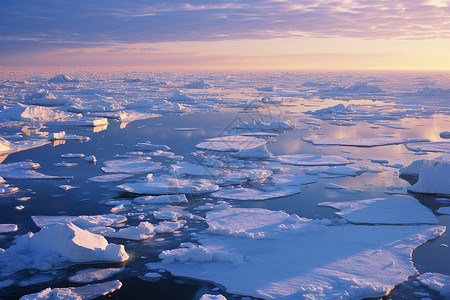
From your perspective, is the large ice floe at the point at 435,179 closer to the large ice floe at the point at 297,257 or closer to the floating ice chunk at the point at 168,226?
the large ice floe at the point at 297,257

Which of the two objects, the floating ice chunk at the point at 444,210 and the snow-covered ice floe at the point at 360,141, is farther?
the snow-covered ice floe at the point at 360,141

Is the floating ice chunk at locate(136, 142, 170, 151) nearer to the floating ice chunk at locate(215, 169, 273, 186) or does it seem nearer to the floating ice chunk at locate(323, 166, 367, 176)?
the floating ice chunk at locate(215, 169, 273, 186)

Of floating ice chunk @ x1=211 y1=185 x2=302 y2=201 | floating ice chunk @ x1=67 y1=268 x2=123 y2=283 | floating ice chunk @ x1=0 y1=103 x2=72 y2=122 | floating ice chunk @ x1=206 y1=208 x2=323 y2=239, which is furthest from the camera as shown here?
→ floating ice chunk @ x1=0 y1=103 x2=72 y2=122

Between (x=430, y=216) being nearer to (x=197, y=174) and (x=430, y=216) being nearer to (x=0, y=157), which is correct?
(x=197, y=174)

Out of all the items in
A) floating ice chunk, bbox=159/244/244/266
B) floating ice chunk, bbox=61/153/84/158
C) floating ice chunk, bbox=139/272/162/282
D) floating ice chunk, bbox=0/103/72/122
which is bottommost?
floating ice chunk, bbox=139/272/162/282

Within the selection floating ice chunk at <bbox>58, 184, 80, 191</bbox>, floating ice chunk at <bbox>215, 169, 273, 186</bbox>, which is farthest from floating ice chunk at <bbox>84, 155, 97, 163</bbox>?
floating ice chunk at <bbox>215, 169, 273, 186</bbox>

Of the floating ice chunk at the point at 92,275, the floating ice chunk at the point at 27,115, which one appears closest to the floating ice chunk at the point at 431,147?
the floating ice chunk at the point at 92,275
